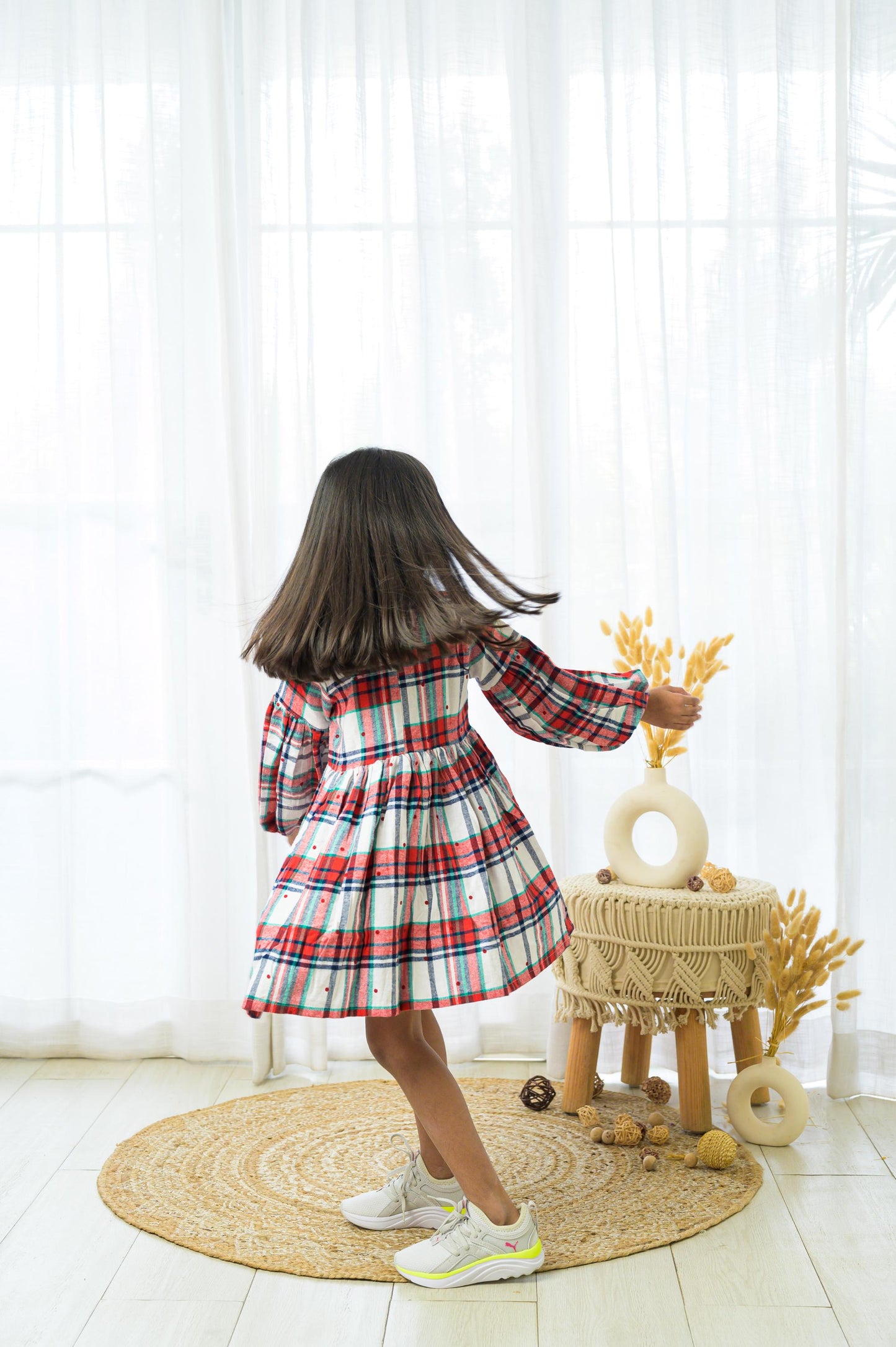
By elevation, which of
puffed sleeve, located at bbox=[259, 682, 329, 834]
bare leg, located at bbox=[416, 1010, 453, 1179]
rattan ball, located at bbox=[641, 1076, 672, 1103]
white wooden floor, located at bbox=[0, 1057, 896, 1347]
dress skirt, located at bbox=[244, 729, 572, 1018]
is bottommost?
white wooden floor, located at bbox=[0, 1057, 896, 1347]

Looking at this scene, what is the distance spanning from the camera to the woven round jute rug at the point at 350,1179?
1.70 meters

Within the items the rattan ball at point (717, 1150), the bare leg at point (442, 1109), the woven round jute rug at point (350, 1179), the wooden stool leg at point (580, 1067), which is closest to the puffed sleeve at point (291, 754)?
the bare leg at point (442, 1109)

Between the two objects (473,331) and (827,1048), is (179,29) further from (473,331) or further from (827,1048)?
(827,1048)

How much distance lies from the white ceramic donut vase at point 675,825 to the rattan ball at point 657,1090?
376 mm

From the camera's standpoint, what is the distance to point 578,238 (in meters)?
2.34

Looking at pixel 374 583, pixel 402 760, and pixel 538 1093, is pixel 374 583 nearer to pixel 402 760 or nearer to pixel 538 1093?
pixel 402 760

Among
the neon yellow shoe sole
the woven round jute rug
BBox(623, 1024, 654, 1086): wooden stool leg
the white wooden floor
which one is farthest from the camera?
BBox(623, 1024, 654, 1086): wooden stool leg

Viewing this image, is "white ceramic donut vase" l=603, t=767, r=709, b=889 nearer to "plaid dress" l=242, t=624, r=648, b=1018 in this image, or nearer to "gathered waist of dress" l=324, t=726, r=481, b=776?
"plaid dress" l=242, t=624, r=648, b=1018

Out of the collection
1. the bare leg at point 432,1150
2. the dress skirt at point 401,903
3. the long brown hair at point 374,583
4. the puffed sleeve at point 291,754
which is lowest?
the bare leg at point 432,1150

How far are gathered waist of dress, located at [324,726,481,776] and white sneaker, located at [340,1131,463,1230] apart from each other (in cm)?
62

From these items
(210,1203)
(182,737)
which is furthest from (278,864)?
(210,1203)

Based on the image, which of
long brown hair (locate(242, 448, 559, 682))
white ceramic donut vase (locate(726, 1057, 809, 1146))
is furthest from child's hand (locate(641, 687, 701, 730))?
white ceramic donut vase (locate(726, 1057, 809, 1146))

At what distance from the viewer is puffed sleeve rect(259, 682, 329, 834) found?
5.68 feet

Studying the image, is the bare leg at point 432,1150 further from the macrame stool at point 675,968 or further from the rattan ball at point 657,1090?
the rattan ball at point 657,1090
